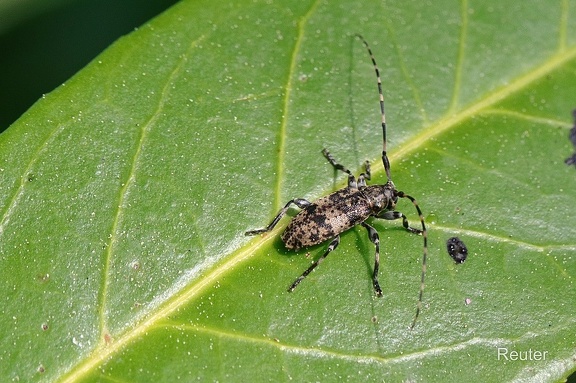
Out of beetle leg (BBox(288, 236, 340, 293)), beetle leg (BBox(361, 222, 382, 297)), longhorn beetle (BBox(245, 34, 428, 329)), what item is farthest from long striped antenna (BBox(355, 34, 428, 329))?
beetle leg (BBox(288, 236, 340, 293))

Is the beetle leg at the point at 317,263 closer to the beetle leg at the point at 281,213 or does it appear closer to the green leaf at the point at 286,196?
the green leaf at the point at 286,196

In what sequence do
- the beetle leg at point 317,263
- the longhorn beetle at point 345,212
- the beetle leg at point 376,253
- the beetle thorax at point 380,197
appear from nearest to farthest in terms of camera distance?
1. the beetle leg at point 317,263
2. the beetle leg at point 376,253
3. the longhorn beetle at point 345,212
4. the beetle thorax at point 380,197

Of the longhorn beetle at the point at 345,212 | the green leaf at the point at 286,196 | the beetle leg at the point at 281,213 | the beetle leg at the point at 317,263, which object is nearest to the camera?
the green leaf at the point at 286,196

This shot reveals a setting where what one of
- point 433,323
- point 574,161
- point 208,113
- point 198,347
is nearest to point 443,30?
point 574,161

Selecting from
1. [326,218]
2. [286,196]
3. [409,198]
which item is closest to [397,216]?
[409,198]

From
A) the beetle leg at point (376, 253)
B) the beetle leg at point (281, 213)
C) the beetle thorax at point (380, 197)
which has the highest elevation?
the beetle leg at point (281, 213)

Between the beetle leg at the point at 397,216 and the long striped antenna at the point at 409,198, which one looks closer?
the long striped antenna at the point at 409,198

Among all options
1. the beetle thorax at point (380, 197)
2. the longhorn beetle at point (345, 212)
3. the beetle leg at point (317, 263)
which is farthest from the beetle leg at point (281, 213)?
the beetle thorax at point (380, 197)

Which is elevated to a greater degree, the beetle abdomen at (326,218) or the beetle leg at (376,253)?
the beetle abdomen at (326,218)

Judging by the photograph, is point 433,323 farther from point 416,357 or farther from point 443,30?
point 443,30
